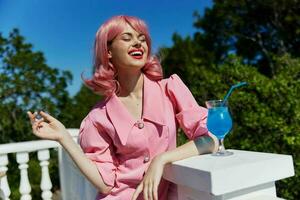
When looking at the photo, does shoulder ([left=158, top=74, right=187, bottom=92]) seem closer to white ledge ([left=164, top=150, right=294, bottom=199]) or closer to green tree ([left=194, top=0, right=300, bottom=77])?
white ledge ([left=164, top=150, right=294, bottom=199])

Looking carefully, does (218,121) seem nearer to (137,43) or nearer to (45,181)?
(137,43)

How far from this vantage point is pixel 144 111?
1537 mm

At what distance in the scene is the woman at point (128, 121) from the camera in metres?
1.51

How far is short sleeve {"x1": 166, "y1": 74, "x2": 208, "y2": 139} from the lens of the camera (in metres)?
1.46

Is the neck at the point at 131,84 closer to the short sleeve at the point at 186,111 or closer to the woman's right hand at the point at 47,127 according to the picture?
the short sleeve at the point at 186,111

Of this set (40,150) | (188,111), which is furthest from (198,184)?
(40,150)

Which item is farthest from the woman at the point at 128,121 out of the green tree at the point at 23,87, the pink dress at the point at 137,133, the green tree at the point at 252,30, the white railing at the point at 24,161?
the green tree at the point at 252,30

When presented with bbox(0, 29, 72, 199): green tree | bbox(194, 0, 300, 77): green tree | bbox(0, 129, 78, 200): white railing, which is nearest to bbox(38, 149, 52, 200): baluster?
bbox(0, 129, 78, 200): white railing

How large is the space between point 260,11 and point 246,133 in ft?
29.6

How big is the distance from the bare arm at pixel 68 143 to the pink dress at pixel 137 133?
0.09 ft

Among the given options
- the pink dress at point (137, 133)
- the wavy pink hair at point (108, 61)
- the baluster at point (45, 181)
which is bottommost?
the baluster at point (45, 181)

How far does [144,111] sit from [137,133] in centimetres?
9

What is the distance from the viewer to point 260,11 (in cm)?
1164

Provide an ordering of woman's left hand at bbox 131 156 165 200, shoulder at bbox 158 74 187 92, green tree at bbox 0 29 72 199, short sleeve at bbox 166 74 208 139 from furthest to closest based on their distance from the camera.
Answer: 1. green tree at bbox 0 29 72 199
2. shoulder at bbox 158 74 187 92
3. short sleeve at bbox 166 74 208 139
4. woman's left hand at bbox 131 156 165 200
